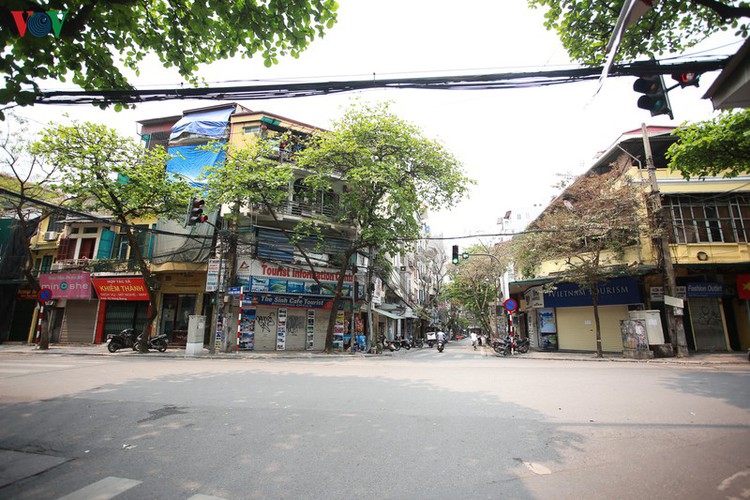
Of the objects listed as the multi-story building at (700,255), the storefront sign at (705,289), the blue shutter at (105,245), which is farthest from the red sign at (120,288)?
the storefront sign at (705,289)

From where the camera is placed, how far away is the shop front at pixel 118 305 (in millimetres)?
22094

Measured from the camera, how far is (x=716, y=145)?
10.5 m

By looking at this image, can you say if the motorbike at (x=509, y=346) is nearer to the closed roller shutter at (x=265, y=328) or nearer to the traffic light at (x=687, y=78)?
the closed roller shutter at (x=265, y=328)

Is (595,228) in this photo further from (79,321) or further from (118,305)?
(79,321)

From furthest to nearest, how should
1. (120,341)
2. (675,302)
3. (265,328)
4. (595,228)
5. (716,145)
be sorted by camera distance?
1. (265,328)
2. (120,341)
3. (595,228)
4. (675,302)
5. (716,145)

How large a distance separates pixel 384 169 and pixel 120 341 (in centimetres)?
1544

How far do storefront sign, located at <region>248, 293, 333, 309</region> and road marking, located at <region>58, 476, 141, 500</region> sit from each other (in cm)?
1776

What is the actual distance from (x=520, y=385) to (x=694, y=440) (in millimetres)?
3988

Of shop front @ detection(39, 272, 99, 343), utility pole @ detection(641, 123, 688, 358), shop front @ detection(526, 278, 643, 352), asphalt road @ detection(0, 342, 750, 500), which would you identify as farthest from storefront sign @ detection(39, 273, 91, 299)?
utility pole @ detection(641, 123, 688, 358)

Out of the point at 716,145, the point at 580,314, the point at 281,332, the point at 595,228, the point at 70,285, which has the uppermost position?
the point at 716,145

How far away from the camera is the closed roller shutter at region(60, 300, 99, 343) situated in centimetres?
2342

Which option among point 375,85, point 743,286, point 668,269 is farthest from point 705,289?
point 375,85

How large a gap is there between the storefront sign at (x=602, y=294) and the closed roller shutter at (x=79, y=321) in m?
29.0

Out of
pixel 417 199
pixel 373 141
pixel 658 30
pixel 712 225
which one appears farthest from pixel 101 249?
pixel 712 225
